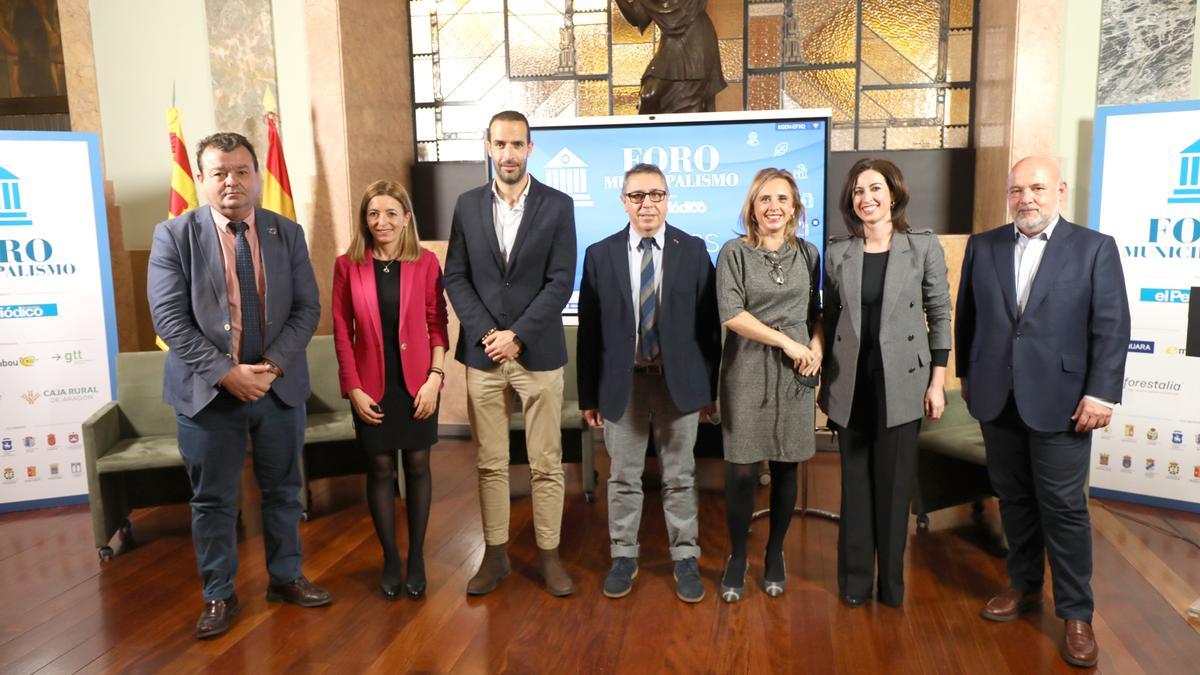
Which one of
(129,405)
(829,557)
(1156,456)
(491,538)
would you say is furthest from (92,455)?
(1156,456)

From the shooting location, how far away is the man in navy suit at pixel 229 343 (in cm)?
262

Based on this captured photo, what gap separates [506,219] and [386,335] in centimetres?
60

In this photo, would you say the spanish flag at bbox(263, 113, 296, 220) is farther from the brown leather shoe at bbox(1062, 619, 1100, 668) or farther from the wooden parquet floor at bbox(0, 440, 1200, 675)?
the brown leather shoe at bbox(1062, 619, 1100, 668)

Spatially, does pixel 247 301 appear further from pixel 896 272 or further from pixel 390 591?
pixel 896 272

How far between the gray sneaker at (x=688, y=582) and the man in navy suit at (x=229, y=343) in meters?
1.45

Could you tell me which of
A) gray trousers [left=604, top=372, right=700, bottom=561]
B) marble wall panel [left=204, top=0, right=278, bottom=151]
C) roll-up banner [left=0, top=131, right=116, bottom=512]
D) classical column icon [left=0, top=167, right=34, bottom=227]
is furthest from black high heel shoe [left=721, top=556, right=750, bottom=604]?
marble wall panel [left=204, top=0, right=278, bottom=151]

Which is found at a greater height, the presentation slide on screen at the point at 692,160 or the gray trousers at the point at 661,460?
the presentation slide on screen at the point at 692,160

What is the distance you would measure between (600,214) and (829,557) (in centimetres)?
231

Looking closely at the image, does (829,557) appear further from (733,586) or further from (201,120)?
(201,120)

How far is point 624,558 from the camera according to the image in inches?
119

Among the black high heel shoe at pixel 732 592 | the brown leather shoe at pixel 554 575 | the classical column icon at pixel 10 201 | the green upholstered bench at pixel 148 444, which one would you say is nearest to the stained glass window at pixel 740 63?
the green upholstered bench at pixel 148 444

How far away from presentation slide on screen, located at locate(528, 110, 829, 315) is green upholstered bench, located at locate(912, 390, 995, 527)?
52.1 inches

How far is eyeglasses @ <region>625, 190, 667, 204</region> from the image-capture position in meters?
2.79

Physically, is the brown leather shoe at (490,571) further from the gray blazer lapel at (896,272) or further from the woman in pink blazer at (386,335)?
the gray blazer lapel at (896,272)
